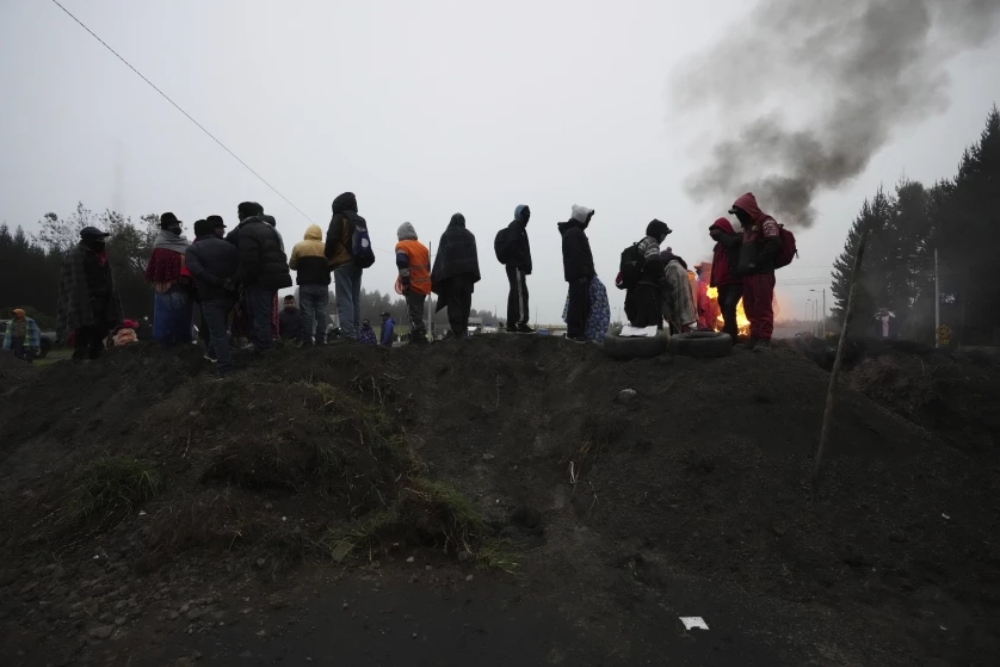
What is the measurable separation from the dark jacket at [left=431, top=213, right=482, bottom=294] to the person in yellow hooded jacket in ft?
5.20

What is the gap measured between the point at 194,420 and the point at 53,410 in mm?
2836

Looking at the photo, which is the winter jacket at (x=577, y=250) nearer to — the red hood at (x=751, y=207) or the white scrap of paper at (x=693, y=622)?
the red hood at (x=751, y=207)

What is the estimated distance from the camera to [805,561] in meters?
4.04

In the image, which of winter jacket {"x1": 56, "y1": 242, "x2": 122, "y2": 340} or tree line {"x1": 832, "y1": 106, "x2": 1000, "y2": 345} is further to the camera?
tree line {"x1": 832, "y1": 106, "x2": 1000, "y2": 345}

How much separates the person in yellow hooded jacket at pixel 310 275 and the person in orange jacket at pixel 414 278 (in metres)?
1.06

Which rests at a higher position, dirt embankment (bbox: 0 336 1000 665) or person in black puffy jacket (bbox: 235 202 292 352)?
person in black puffy jacket (bbox: 235 202 292 352)

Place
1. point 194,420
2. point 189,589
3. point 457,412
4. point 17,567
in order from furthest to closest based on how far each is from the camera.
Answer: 1. point 457,412
2. point 194,420
3. point 17,567
4. point 189,589

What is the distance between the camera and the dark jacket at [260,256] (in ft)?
23.0

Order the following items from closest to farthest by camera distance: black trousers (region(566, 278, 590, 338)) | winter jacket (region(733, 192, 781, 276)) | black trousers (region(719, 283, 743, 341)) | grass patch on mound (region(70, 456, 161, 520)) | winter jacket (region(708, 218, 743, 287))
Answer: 1. grass patch on mound (region(70, 456, 161, 520))
2. winter jacket (region(733, 192, 781, 276))
3. winter jacket (region(708, 218, 743, 287))
4. black trousers (region(719, 283, 743, 341))
5. black trousers (region(566, 278, 590, 338))

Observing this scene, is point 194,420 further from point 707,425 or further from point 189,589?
point 707,425

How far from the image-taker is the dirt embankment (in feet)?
11.6

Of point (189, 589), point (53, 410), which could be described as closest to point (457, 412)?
point (189, 589)

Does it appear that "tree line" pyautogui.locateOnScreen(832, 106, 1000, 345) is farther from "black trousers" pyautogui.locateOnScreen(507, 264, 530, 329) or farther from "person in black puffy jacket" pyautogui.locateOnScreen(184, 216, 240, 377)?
"person in black puffy jacket" pyautogui.locateOnScreen(184, 216, 240, 377)

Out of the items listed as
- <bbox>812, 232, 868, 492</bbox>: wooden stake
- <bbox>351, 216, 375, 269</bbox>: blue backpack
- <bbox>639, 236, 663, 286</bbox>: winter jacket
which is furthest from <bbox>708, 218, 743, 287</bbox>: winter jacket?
<bbox>351, 216, 375, 269</bbox>: blue backpack
